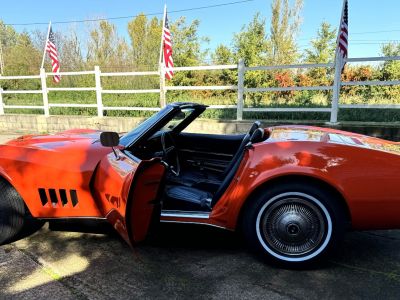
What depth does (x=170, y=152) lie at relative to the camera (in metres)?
3.79

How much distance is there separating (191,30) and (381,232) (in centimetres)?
2720

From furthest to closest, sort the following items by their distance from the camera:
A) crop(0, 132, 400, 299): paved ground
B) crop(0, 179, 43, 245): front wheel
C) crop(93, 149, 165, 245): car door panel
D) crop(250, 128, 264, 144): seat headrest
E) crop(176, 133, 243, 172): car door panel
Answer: crop(176, 133, 243, 172): car door panel → crop(0, 179, 43, 245): front wheel → crop(250, 128, 264, 144): seat headrest → crop(0, 132, 400, 299): paved ground → crop(93, 149, 165, 245): car door panel

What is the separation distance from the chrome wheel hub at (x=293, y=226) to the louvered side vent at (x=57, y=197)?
1.51 m

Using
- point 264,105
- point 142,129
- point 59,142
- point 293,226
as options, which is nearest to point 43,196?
point 59,142

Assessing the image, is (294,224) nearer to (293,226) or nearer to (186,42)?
(293,226)

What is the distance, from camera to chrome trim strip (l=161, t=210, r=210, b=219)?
2.85 meters

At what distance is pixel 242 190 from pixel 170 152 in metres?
1.29

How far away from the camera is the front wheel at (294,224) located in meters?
2.60

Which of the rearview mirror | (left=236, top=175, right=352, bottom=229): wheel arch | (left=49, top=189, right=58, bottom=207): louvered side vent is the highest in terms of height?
the rearview mirror

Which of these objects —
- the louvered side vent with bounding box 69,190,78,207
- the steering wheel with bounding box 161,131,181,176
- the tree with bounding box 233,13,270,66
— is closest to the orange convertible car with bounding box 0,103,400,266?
the louvered side vent with bounding box 69,190,78,207

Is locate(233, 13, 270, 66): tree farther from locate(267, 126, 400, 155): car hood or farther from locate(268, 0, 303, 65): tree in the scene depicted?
locate(267, 126, 400, 155): car hood

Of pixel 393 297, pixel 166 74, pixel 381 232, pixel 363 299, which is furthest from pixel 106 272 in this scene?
pixel 166 74

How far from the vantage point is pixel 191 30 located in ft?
93.4

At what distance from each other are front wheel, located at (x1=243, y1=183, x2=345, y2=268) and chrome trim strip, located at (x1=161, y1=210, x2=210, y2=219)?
1.11 feet
